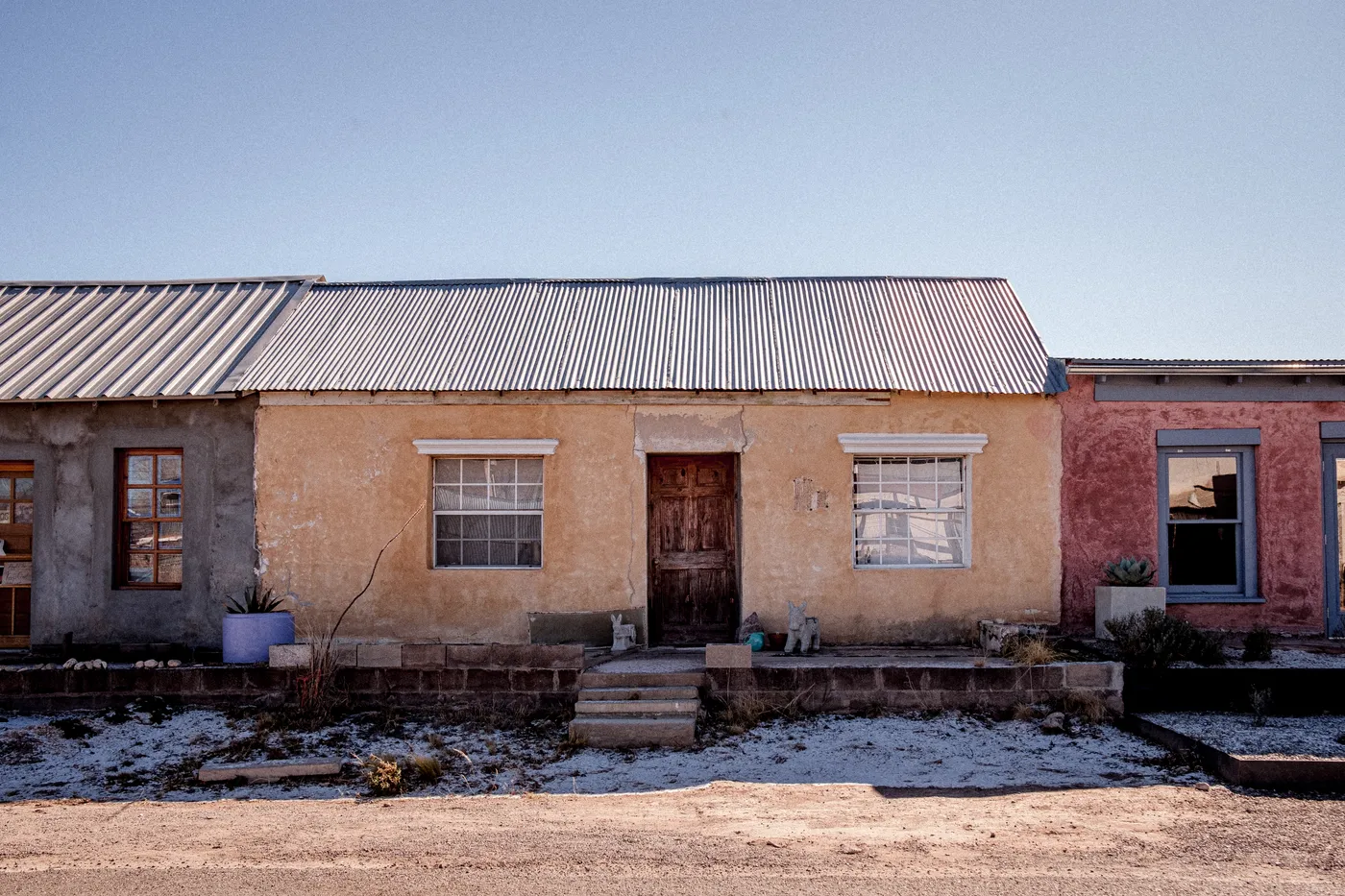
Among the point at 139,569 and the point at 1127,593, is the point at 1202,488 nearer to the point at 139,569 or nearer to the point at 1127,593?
the point at 1127,593

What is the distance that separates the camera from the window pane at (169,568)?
11.4 metres

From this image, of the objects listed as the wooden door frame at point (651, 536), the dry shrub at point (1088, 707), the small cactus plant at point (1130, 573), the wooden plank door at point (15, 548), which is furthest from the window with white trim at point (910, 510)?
the wooden plank door at point (15, 548)

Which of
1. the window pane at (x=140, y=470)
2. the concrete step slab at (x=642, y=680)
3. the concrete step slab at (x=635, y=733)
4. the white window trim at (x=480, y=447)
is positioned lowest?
the concrete step slab at (x=635, y=733)

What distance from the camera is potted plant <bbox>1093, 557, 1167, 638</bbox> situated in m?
10.7

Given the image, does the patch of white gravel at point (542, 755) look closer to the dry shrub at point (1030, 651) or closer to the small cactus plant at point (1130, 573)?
the dry shrub at point (1030, 651)

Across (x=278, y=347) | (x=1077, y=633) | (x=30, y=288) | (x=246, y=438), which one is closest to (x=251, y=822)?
(x=246, y=438)

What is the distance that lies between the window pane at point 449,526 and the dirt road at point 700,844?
4299mm

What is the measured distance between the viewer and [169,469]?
37.6ft

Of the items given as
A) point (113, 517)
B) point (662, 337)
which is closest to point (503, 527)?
point (662, 337)

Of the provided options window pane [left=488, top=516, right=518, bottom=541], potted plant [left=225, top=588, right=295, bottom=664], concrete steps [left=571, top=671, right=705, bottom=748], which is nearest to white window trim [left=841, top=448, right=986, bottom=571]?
concrete steps [left=571, top=671, right=705, bottom=748]

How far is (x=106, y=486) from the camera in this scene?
37.1 feet

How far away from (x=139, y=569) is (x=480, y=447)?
407 centimetres

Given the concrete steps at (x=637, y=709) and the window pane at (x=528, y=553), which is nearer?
the concrete steps at (x=637, y=709)

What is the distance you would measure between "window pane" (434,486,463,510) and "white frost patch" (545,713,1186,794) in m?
3.77
